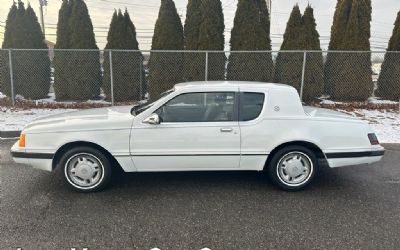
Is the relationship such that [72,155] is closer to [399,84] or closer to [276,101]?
[276,101]

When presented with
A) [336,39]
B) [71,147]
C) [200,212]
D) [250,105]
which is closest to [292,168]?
[250,105]

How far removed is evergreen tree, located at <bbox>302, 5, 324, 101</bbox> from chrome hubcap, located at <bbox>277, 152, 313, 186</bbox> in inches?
262

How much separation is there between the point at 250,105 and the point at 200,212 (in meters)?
1.49

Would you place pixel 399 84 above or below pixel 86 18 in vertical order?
below

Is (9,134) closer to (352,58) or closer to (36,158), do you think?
(36,158)

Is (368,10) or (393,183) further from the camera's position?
(368,10)

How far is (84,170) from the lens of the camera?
395 cm

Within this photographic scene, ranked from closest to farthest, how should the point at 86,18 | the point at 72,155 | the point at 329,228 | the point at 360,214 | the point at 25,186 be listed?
the point at 329,228 < the point at 360,214 < the point at 72,155 < the point at 25,186 < the point at 86,18

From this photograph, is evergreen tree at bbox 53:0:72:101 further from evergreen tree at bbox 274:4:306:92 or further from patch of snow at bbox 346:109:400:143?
patch of snow at bbox 346:109:400:143

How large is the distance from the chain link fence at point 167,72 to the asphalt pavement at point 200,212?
5836mm

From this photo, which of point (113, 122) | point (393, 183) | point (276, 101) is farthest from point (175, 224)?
point (393, 183)

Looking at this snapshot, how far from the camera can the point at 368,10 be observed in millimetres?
10180

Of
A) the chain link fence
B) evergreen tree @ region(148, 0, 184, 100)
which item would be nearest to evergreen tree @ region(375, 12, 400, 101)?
the chain link fence

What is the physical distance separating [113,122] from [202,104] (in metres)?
1.15
